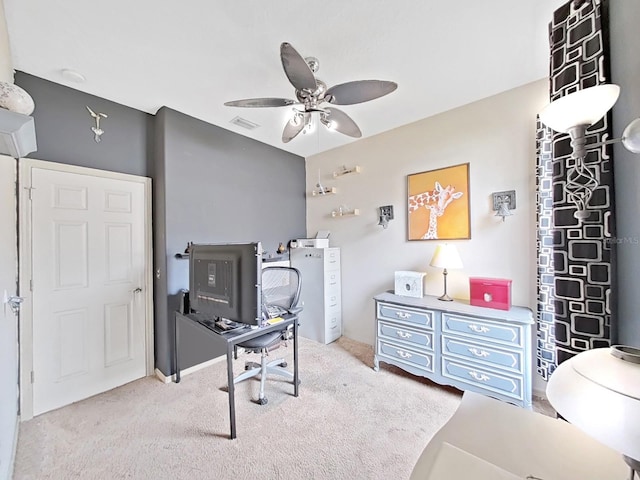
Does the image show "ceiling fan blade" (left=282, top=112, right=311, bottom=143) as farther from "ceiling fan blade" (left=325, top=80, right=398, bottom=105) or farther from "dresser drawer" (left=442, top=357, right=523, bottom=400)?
"dresser drawer" (left=442, top=357, right=523, bottom=400)

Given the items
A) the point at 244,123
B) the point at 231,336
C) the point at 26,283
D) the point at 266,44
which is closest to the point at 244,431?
the point at 231,336

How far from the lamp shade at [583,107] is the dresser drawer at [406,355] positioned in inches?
79.7

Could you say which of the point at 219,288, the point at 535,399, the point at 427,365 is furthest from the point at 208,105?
the point at 535,399

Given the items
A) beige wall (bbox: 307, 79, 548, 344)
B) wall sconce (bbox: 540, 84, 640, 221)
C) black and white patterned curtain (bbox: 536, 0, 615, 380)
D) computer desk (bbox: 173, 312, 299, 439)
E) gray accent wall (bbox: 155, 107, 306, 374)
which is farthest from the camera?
gray accent wall (bbox: 155, 107, 306, 374)

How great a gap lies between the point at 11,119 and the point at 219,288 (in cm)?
138

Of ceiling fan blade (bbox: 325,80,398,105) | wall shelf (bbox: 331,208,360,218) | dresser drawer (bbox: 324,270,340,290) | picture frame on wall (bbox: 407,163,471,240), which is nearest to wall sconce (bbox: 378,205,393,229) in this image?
picture frame on wall (bbox: 407,163,471,240)

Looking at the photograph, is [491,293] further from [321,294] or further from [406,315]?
[321,294]

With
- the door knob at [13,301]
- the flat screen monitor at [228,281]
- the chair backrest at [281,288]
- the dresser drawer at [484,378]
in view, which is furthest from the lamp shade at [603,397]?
the door knob at [13,301]

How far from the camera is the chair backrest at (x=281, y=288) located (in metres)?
2.50

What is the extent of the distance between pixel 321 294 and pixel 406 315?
1.25m

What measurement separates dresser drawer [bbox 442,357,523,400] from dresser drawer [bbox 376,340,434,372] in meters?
0.14

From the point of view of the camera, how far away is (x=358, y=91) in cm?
171

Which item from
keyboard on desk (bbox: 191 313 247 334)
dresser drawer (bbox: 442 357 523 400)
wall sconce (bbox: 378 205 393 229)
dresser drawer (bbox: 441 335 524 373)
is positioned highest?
wall sconce (bbox: 378 205 393 229)

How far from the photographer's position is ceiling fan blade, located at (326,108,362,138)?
6.64 feet
